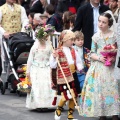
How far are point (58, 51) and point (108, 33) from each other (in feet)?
2.93

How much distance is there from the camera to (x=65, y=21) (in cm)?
1395

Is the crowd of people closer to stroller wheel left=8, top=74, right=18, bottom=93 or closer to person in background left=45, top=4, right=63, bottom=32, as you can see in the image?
stroller wheel left=8, top=74, right=18, bottom=93

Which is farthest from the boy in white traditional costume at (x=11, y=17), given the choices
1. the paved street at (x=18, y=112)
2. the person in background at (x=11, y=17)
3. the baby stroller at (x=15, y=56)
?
the paved street at (x=18, y=112)

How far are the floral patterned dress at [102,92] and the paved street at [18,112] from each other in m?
0.86

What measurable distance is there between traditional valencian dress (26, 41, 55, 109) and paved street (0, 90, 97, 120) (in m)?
0.21

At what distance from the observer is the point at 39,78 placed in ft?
39.8

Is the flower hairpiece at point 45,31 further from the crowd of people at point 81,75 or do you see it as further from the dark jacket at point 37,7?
the dark jacket at point 37,7

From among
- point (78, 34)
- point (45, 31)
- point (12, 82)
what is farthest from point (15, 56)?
point (45, 31)

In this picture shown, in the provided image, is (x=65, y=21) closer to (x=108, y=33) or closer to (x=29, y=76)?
(x=29, y=76)

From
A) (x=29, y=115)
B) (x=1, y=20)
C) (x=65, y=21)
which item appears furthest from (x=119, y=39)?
(x=1, y=20)

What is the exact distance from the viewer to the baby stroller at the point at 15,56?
13578mm

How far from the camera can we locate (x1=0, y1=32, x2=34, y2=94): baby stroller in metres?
13.6

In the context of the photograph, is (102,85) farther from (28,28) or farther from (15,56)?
(28,28)

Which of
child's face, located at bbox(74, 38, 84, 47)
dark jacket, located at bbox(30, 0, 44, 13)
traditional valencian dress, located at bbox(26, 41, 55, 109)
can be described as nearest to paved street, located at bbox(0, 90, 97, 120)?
traditional valencian dress, located at bbox(26, 41, 55, 109)
